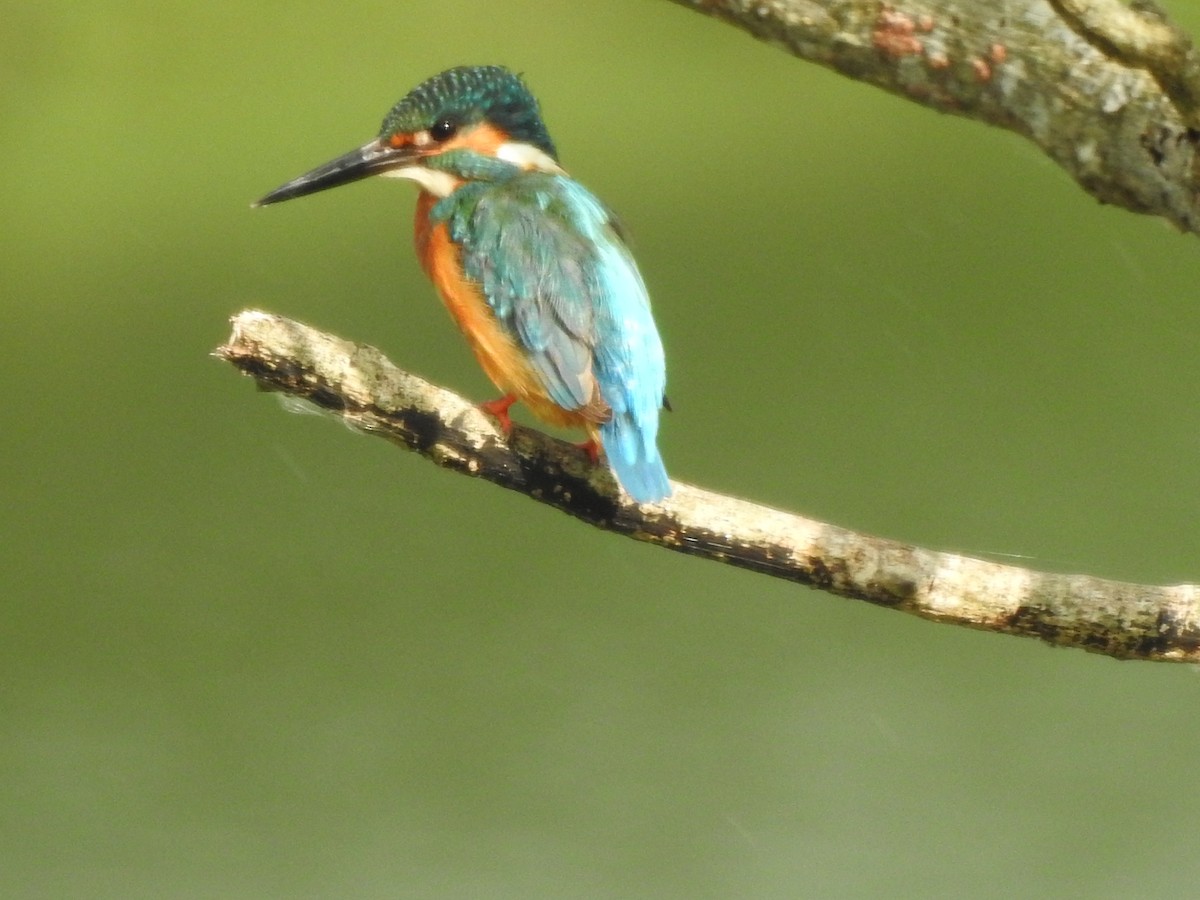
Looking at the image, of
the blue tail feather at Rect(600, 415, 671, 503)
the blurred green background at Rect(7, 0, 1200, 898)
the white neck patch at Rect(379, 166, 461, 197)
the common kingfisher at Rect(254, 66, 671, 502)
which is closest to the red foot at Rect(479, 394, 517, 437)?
the common kingfisher at Rect(254, 66, 671, 502)

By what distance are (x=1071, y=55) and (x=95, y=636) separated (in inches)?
114

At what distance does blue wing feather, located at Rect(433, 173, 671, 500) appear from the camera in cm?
185

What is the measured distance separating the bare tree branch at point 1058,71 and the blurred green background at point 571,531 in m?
0.72

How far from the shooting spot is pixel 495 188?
→ 6.61 ft

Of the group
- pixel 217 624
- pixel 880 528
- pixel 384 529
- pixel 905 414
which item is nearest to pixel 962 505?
pixel 880 528

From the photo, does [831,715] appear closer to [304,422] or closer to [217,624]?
[217,624]

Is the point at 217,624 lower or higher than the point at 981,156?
lower

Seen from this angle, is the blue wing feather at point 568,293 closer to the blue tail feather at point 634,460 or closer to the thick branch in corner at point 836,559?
the blue tail feather at point 634,460

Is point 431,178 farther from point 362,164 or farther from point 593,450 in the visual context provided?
point 593,450

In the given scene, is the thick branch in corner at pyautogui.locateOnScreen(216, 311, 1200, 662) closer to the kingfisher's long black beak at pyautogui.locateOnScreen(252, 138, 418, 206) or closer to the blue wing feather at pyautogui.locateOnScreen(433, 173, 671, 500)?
the blue wing feather at pyautogui.locateOnScreen(433, 173, 671, 500)

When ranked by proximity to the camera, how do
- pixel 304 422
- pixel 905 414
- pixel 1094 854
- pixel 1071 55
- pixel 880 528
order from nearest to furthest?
1. pixel 1071 55
2. pixel 1094 854
3. pixel 880 528
4. pixel 905 414
5. pixel 304 422

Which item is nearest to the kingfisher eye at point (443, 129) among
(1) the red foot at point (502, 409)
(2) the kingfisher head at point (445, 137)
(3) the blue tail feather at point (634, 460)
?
(2) the kingfisher head at point (445, 137)

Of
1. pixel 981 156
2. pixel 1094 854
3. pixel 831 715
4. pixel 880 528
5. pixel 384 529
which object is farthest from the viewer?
pixel 981 156

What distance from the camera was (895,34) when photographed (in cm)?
164
